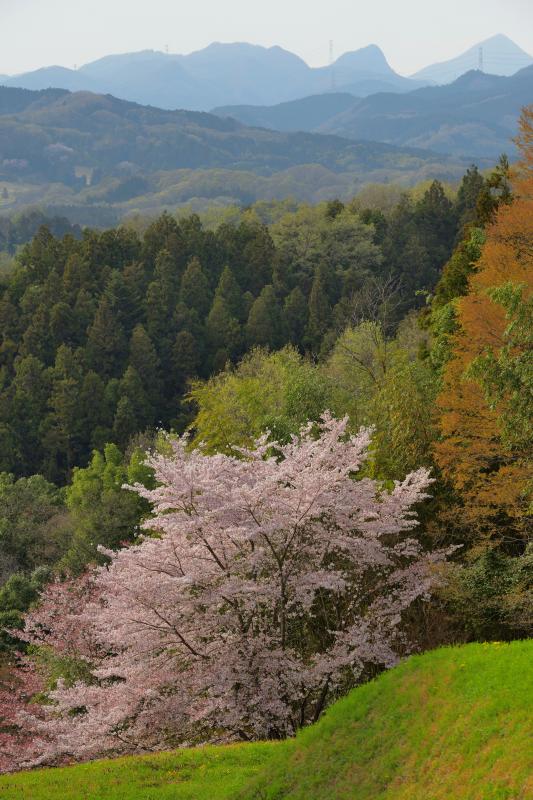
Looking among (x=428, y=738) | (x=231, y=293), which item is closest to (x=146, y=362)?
(x=231, y=293)

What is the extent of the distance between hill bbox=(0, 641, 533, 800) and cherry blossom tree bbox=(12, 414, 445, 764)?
1.38 m

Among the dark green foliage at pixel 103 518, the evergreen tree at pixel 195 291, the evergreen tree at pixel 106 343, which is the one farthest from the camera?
the evergreen tree at pixel 195 291

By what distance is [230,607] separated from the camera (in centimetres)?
1577

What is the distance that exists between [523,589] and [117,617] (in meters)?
7.98

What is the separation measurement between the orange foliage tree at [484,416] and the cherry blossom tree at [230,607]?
14.5ft

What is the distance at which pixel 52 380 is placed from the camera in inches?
2464

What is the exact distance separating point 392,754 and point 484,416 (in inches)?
440

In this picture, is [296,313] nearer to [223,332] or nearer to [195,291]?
[223,332]

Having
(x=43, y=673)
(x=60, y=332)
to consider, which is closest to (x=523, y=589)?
(x=43, y=673)

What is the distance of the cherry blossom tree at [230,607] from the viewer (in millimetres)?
14945

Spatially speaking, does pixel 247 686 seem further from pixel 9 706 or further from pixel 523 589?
pixel 9 706

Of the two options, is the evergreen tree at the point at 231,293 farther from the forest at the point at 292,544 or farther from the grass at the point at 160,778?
the grass at the point at 160,778

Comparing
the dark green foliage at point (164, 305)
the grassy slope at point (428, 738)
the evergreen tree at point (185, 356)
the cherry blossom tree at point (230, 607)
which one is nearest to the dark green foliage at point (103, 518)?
the cherry blossom tree at point (230, 607)

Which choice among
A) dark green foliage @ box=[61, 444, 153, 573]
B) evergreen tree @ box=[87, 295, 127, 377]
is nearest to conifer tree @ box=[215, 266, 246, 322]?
evergreen tree @ box=[87, 295, 127, 377]
